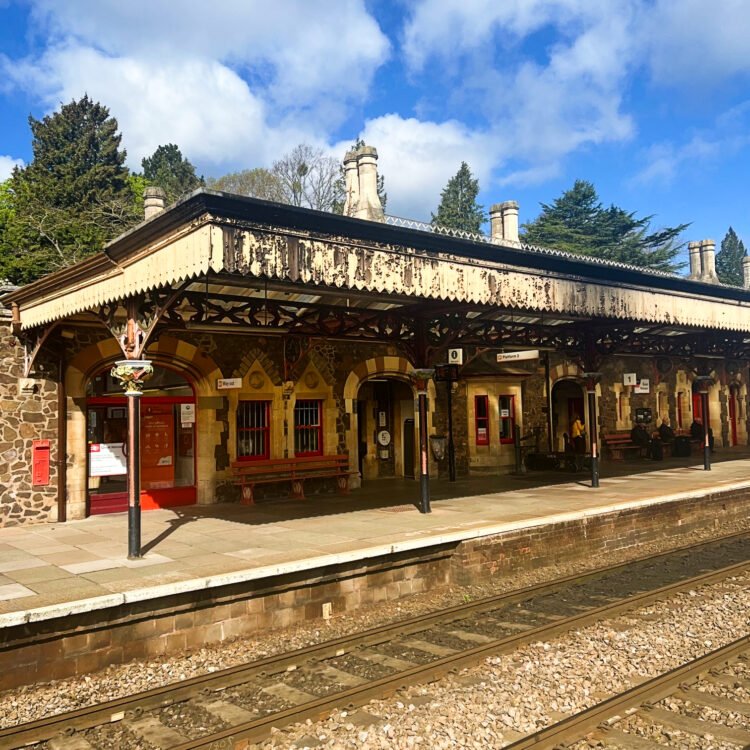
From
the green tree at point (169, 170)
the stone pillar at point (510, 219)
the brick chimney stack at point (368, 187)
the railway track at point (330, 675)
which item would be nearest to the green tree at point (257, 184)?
the green tree at point (169, 170)

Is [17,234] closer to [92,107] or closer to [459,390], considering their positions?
[92,107]

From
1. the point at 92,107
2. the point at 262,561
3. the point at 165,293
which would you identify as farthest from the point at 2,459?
the point at 92,107

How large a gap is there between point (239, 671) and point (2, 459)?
6.23 meters

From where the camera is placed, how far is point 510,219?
19.5 m

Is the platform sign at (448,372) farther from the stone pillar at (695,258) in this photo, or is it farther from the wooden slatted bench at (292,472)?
the stone pillar at (695,258)

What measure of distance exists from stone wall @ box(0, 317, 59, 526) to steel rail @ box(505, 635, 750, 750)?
847cm

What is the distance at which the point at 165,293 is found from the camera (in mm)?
7652

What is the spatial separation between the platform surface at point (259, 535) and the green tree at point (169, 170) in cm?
3716

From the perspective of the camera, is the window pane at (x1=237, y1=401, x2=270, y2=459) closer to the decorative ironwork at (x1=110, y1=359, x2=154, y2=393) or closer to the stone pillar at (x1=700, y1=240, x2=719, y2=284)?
the decorative ironwork at (x1=110, y1=359, x2=154, y2=393)

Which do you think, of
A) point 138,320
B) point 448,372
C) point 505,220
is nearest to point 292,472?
point 448,372

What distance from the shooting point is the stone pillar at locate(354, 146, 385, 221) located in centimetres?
1198

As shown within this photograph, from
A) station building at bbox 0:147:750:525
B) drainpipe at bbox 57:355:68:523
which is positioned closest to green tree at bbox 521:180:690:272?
station building at bbox 0:147:750:525

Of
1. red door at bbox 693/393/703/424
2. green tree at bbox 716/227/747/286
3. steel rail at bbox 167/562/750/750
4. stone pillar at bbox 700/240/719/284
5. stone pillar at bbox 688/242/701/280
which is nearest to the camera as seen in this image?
steel rail at bbox 167/562/750/750

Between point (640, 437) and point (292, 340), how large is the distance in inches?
483
